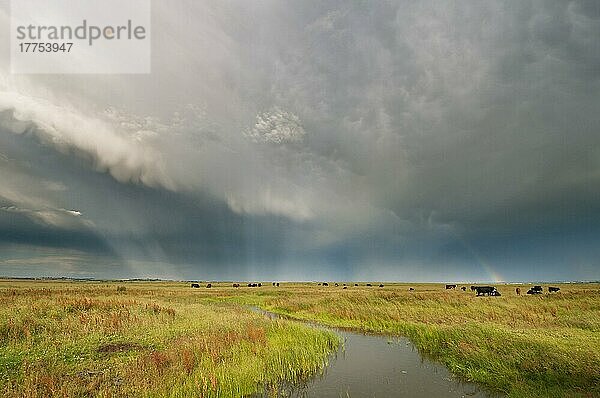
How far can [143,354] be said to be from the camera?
1620 centimetres

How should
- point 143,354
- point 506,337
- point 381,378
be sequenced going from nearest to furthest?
point 143,354
point 381,378
point 506,337

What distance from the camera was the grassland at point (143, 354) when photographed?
1221 cm

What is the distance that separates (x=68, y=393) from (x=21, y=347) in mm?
8372

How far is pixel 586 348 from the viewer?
49.3 feet

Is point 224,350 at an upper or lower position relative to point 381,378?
upper

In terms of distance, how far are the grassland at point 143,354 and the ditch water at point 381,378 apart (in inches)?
39.8

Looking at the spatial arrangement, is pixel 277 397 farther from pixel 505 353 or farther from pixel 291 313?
pixel 291 313

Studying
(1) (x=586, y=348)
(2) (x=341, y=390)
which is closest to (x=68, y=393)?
(2) (x=341, y=390)

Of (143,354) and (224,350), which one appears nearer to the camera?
(143,354)

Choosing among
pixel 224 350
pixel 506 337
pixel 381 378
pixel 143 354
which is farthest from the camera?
pixel 506 337

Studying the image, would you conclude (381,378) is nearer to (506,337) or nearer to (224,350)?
(506,337)

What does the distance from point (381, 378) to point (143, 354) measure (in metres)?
10.9

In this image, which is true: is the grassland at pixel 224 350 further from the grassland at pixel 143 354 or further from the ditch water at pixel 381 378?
the ditch water at pixel 381 378

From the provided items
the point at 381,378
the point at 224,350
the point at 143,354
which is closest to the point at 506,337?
the point at 381,378
